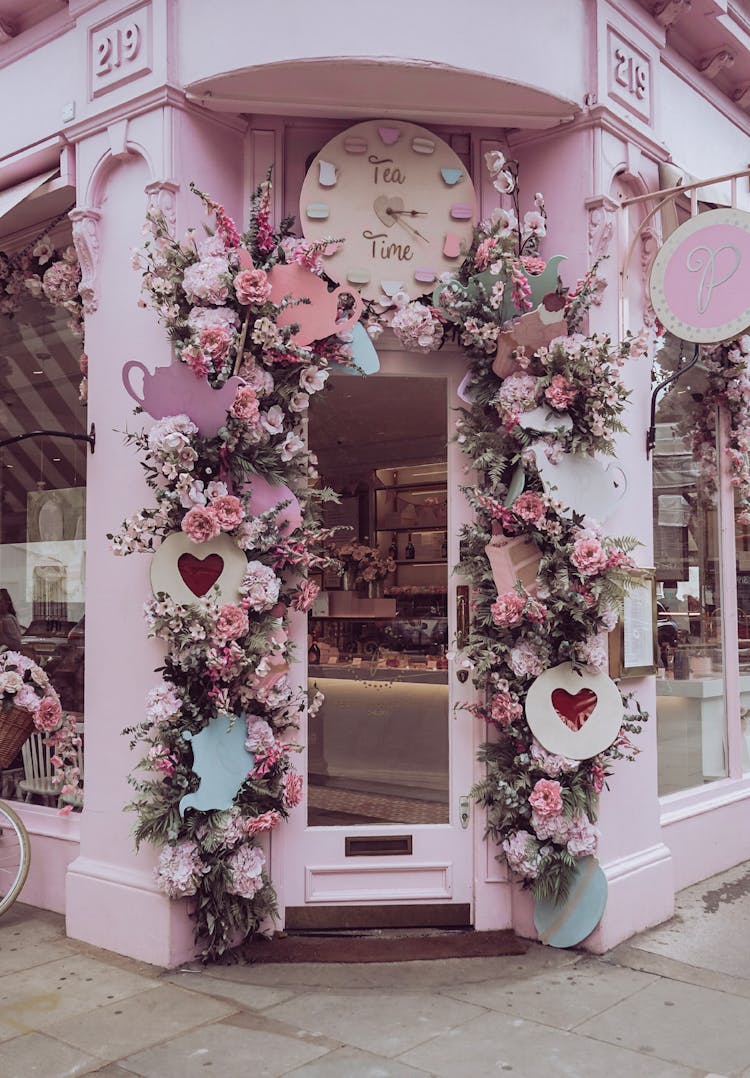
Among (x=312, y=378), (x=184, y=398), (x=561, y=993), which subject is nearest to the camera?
(x=561, y=993)

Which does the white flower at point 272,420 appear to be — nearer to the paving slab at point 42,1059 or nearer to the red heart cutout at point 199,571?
the red heart cutout at point 199,571

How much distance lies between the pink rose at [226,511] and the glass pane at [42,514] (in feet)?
4.33

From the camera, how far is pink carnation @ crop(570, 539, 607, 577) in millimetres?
4582

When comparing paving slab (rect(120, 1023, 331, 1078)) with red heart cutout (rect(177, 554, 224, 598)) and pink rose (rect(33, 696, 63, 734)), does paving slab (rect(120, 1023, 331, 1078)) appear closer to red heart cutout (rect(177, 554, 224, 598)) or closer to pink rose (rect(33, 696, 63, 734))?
red heart cutout (rect(177, 554, 224, 598))

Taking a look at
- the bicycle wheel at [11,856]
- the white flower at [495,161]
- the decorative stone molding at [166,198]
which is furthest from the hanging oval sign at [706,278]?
the bicycle wheel at [11,856]

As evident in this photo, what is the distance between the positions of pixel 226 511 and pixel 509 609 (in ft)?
4.74

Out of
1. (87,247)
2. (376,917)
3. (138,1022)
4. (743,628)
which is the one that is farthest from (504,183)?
(138,1022)

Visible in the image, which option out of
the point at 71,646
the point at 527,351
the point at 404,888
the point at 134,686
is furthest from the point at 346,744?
the point at 527,351

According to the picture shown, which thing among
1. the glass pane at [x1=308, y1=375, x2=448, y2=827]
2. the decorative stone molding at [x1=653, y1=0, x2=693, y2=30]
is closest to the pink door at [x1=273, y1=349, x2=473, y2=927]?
the glass pane at [x1=308, y1=375, x2=448, y2=827]

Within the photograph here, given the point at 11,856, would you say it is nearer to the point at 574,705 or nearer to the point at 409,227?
the point at 574,705

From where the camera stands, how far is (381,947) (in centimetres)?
475

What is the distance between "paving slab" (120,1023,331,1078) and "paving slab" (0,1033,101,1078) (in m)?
0.16

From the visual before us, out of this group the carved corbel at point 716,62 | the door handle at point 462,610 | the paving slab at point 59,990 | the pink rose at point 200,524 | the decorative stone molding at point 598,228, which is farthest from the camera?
the carved corbel at point 716,62

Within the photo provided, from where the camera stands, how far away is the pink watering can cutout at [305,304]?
183 inches
